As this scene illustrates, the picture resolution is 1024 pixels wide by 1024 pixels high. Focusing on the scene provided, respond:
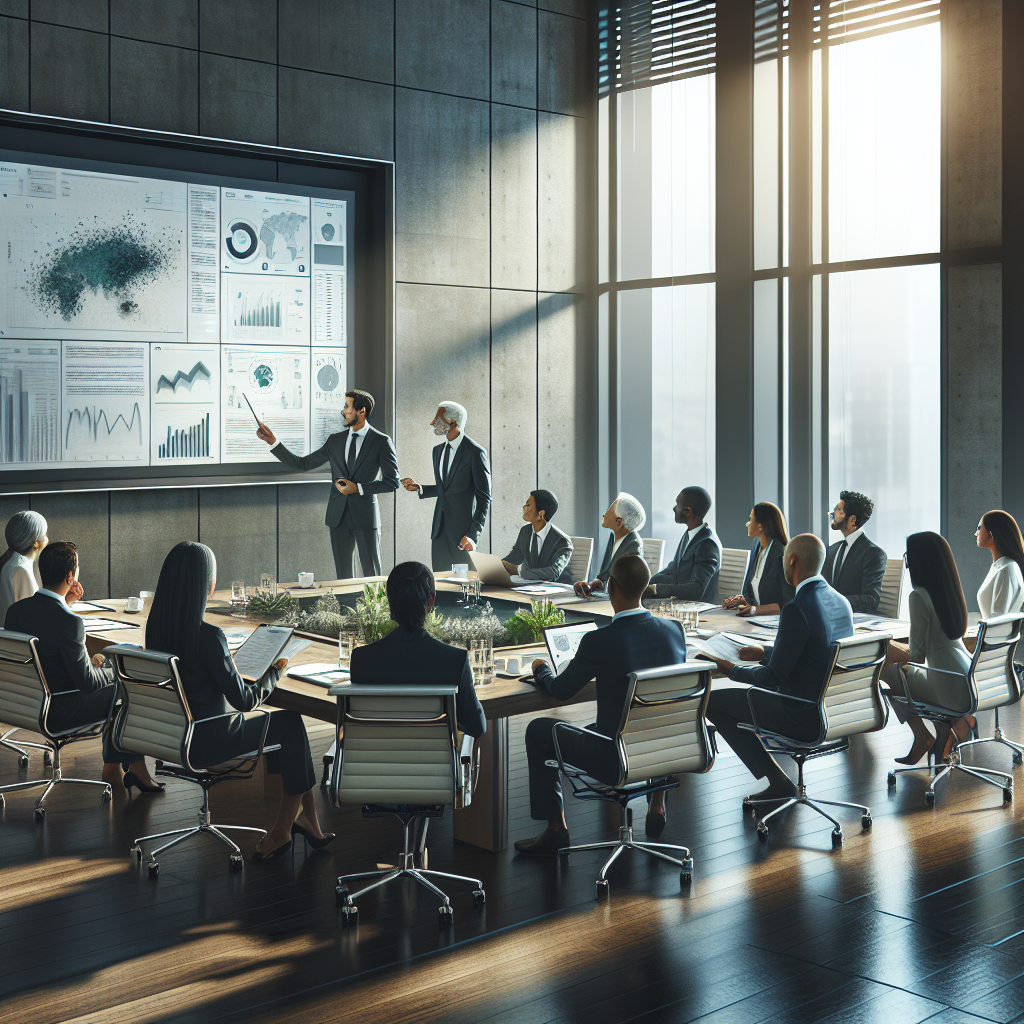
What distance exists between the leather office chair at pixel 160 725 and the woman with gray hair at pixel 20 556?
65.1 inches

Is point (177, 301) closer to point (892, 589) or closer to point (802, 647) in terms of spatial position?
point (892, 589)

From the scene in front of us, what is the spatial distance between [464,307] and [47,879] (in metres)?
6.88

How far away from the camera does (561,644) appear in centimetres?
491

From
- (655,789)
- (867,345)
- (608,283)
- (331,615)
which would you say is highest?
(608,283)

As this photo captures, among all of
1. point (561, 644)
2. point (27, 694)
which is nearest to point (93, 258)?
point (27, 694)

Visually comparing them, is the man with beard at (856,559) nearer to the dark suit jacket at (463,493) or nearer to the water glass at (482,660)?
the water glass at (482,660)

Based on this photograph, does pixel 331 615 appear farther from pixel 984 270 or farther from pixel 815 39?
pixel 815 39

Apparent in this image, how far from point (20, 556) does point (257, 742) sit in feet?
7.21

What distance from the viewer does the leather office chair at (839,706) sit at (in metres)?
5.05

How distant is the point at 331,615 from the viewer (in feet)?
19.9

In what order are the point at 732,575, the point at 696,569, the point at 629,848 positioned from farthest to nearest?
the point at 732,575 < the point at 696,569 < the point at 629,848

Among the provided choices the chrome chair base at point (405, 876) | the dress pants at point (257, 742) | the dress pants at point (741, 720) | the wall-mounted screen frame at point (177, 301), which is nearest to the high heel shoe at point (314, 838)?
the dress pants at point (257, 742)

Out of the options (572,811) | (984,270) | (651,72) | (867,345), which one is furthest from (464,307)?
(572,811)

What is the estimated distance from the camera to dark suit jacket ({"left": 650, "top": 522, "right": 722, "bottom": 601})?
7.25 m
